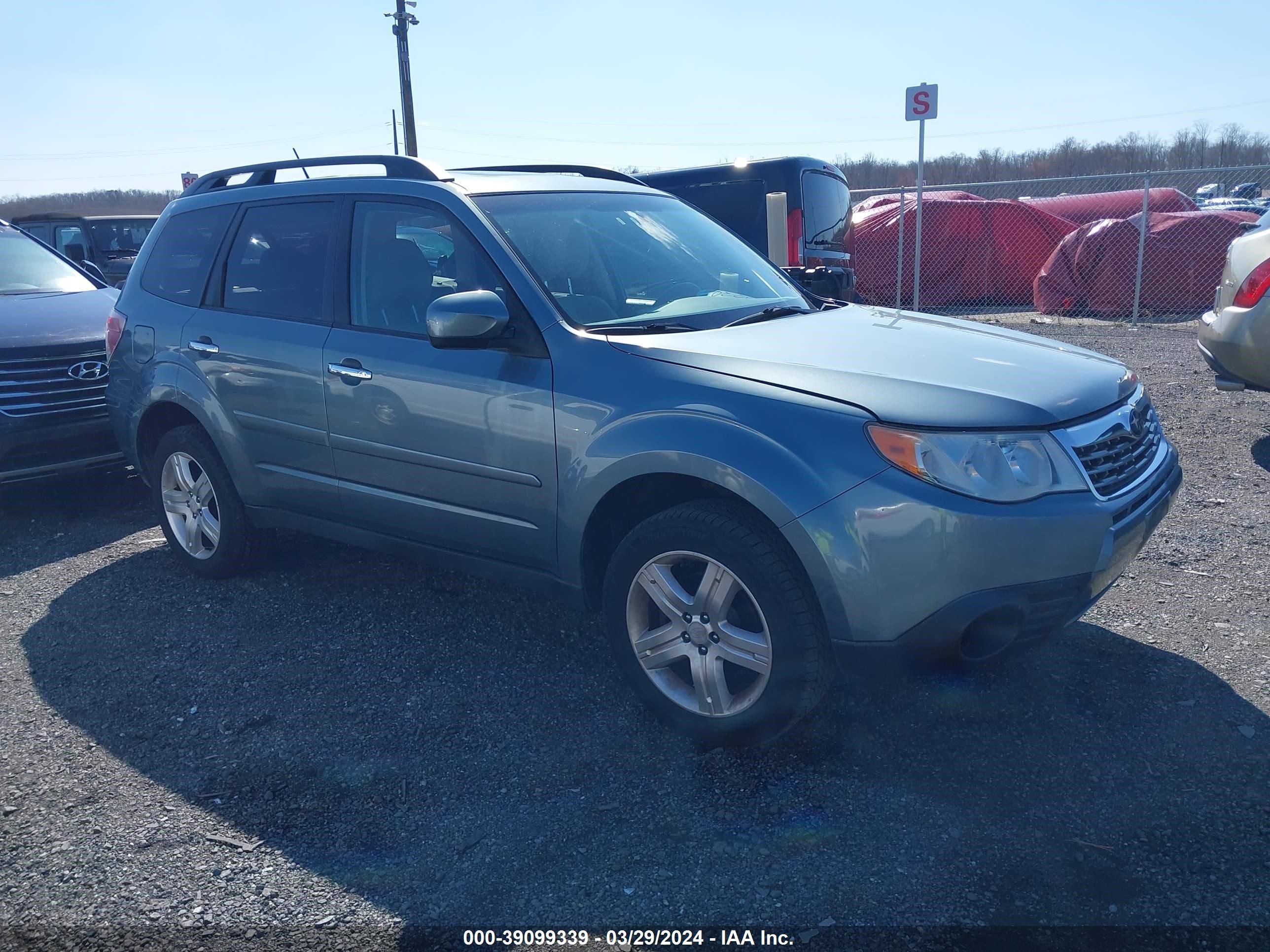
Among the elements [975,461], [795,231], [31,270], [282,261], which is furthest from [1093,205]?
[975,461]

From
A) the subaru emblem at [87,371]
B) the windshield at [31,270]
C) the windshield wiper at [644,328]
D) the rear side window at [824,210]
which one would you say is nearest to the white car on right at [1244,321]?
the windshield wiper at [644,328]

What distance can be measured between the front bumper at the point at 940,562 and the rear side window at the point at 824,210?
8.11 m

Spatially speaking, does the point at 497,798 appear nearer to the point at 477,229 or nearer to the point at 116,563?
the point at 477,229

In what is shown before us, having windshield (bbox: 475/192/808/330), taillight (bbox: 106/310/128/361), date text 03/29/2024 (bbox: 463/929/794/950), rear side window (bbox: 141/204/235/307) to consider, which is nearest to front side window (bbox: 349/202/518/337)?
windshield (bbox: 475/192/808/330)

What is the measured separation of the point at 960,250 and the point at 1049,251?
172 cm

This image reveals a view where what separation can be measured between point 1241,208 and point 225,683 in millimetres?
25547

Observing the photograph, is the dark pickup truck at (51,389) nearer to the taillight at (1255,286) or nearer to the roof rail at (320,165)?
the roof rail at (320,165)

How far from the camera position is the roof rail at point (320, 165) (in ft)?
13.5

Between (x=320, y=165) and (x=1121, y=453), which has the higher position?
(x=320, y=165)

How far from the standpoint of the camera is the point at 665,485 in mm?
3346

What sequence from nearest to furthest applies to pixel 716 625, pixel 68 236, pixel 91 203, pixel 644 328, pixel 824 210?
pixel 716 625 < pixel 644 328 < pixel 824 210 < pixel 68 236 < pixel 91 203

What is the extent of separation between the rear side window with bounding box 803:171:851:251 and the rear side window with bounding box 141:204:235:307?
22.3 ft

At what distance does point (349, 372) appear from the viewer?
402 cm

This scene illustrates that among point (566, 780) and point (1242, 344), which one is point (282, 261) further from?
point (1242, 344)
